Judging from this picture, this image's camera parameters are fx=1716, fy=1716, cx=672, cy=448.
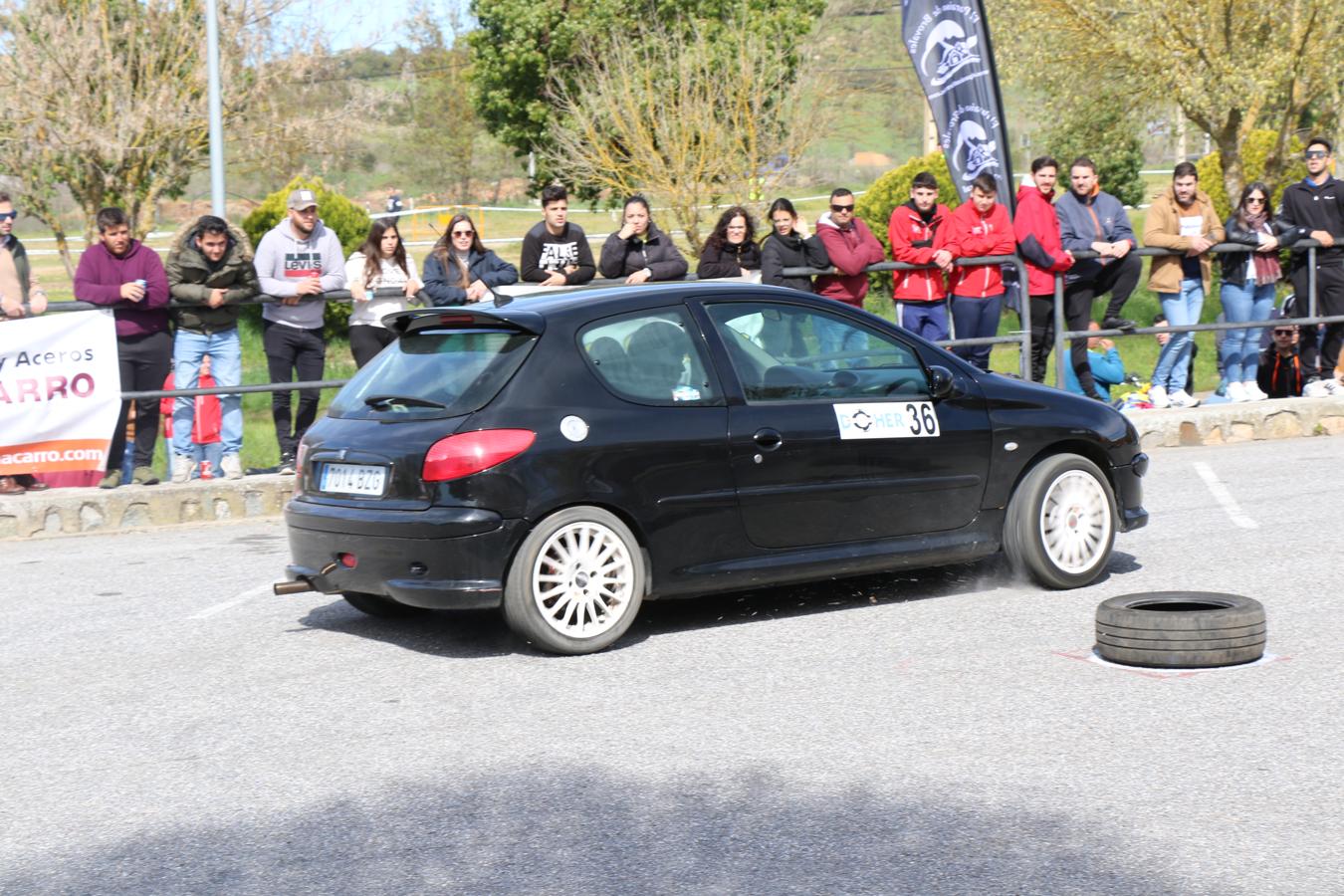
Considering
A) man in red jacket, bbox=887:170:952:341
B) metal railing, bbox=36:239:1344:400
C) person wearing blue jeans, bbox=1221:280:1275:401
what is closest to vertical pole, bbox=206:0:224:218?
metal railing, bbox=36:239:1344:400

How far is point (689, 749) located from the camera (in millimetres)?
5730

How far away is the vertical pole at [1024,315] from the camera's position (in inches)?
531

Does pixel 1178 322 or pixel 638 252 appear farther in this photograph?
Answer: pixel 1178 322

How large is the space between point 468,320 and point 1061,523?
120 inches

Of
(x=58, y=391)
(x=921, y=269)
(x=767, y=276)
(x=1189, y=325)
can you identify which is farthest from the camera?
(x=1189, y=325)

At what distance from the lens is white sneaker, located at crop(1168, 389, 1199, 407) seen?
14555mm

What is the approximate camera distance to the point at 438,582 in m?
7.03

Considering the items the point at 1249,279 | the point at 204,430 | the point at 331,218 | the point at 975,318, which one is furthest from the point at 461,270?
the point at 331,218

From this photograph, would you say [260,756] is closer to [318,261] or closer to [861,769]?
[861,769]

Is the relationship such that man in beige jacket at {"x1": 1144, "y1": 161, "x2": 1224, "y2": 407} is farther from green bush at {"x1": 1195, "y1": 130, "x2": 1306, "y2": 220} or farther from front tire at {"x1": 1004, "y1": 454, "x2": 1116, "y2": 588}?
green bush at {"x1": 1195, "y1": 130, "x2": 1306, "y2": 220}

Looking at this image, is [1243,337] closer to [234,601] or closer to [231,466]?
[231,466]

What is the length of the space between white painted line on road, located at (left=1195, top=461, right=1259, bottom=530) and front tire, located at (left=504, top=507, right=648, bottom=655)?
14.7 feet

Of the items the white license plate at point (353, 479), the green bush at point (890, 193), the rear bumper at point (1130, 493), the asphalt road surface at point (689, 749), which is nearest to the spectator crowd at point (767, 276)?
the asphalt road surface at point (689, 749)

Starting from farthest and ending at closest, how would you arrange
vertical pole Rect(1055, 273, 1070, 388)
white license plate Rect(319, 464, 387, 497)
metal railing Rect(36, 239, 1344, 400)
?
vertical pole Rect(1055, 273, 1070, 388) → metal railing Rect(36, 239, 1344, 400) → white license plate Rect(319, 464, 387, 497)
